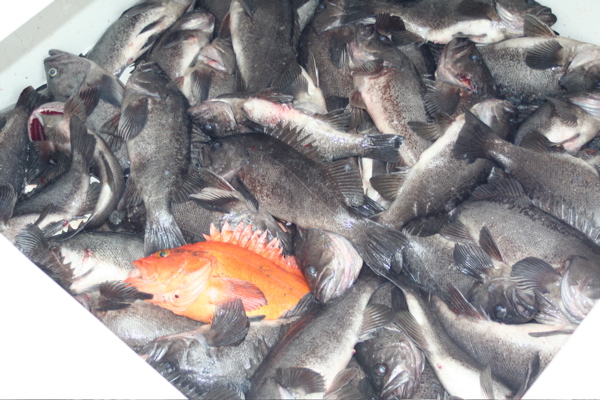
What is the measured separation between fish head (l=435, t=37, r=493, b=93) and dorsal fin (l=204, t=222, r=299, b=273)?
3.67ft

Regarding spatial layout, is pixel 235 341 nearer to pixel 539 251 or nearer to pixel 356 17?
pixel 539 251

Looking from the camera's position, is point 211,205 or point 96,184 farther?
point 96,184

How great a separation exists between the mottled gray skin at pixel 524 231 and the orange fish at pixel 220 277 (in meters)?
0.74

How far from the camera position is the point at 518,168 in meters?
2.16

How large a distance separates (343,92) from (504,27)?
86cm

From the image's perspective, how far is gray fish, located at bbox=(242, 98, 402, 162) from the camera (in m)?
2.25

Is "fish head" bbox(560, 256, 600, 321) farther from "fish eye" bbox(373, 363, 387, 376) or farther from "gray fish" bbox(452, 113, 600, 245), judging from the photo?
"fish eye" bbox(373, 363, 387, 376)

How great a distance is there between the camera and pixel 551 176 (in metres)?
2.13

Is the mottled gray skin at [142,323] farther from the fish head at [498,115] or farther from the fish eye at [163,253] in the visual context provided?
the fish head at [498,115]

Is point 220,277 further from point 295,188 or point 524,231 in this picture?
point 524,231

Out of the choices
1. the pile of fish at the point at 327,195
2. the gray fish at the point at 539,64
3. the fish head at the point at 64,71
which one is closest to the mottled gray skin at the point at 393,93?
the pile of fish at the point at 327,195

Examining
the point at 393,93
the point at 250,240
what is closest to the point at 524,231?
the point at 393,93

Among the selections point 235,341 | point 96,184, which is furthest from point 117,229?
point 235,341

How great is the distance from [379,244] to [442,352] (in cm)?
46
